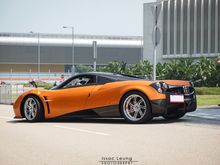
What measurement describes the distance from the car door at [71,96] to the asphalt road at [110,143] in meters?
0.68

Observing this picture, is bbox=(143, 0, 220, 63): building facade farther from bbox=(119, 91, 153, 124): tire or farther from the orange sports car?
bbox=(119, 91, 153, 124): tire

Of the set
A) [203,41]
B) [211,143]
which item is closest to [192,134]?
[211,143]

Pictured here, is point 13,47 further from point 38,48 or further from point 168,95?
point 168,95

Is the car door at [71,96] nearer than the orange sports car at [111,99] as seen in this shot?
No

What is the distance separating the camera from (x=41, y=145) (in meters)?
7.94

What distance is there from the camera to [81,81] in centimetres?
1234

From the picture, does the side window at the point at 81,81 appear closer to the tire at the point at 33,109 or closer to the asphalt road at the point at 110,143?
the tire at the point at 33,109

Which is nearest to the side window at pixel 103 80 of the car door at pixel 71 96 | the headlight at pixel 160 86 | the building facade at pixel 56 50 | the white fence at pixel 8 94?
the car door at pixel 71 96

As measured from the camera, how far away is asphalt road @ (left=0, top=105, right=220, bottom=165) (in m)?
6.51


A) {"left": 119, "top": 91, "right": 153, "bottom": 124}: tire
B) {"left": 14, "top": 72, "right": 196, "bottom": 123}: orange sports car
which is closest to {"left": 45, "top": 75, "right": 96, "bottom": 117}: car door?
{"left": 14, "top": 72, "right": 196, "bottom": 123}: orange sports car

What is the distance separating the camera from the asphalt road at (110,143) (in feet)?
21.4

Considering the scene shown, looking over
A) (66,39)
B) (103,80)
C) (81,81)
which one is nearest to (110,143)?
(103,80)

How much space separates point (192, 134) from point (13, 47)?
109 metres

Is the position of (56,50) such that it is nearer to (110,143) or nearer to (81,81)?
(81,81)
